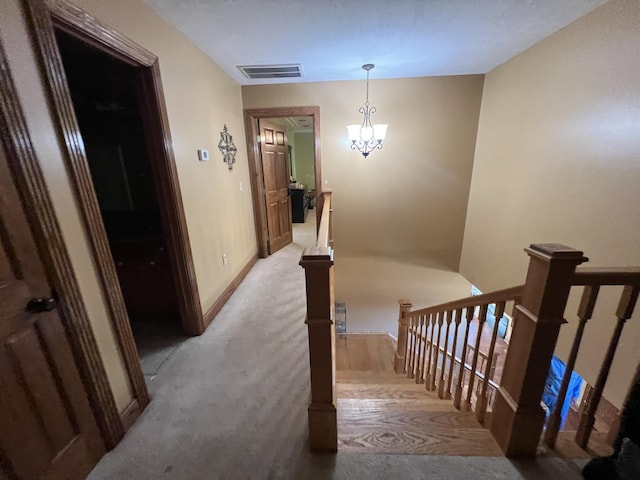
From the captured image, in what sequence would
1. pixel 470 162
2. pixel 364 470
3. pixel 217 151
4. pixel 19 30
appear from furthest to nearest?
1. pixel 470 162
2. pixel 217 151
3. pixel 364 470
4. pixel 19 30

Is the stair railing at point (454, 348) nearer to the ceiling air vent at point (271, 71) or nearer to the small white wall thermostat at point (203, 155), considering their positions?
the small white wall thermostat at point (203, 155)

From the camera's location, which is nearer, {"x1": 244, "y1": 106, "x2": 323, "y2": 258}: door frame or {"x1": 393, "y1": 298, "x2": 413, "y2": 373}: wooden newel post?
{"x1": 393, "y1": 298, "x2": 413, "y2": 373}: wooden newel post

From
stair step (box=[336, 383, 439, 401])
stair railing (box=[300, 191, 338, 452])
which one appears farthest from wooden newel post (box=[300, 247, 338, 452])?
stair step (box=[336, 383, 439, 401])

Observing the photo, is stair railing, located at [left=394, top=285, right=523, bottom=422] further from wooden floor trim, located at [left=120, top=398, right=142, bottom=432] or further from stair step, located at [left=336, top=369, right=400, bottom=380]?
wooden floor trim, located at [left=120, top=398, right=142, bottom=432]

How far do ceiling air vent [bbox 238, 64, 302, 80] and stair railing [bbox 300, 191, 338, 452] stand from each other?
8.68 feet

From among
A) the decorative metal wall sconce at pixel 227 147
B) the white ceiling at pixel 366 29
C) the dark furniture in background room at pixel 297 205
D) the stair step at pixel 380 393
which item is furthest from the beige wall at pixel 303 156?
the stair step at pixel 380 393

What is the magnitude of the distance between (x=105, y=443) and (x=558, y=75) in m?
4.04

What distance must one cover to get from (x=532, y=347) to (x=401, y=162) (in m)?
3.12

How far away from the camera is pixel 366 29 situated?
204 cm

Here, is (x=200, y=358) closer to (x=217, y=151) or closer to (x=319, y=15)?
(x=217, y=151)

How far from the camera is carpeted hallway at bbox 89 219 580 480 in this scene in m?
1.10

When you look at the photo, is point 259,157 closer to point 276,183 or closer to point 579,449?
point 276,183

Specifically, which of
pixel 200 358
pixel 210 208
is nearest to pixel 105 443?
pixel 200 358

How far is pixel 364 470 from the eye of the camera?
1098mm
